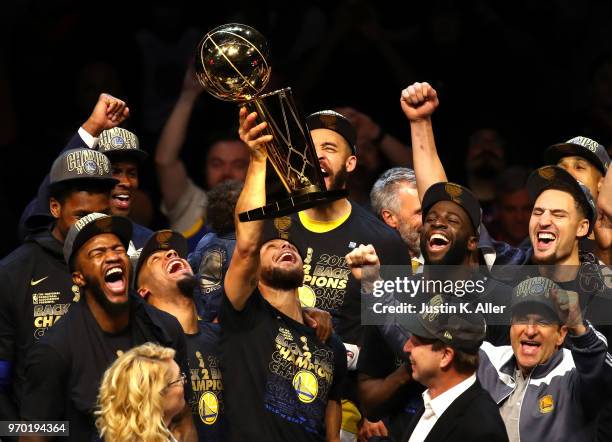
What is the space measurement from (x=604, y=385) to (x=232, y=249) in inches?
74.2

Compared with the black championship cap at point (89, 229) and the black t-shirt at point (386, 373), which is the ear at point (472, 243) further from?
the black championship cap at point (89, 229)

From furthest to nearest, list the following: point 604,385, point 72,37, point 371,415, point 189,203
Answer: point 72,37
point 189,203
point 371,415
point 604,385

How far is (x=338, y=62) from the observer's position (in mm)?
9484

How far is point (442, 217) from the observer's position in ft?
22.3

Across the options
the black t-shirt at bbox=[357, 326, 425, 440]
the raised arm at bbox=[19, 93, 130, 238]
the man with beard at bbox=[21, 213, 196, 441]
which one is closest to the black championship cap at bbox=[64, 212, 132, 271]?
the man with beard at bbox=[21, 213, 196, 441]

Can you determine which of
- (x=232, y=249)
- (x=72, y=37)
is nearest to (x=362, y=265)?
(x=232, y=249)

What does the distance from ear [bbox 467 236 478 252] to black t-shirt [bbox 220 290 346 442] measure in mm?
751

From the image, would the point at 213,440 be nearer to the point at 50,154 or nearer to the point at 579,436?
the point at 579,436

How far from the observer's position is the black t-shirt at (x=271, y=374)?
21.8ft

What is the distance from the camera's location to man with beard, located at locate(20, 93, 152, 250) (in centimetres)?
707

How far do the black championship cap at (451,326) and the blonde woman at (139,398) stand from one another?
1004 mm

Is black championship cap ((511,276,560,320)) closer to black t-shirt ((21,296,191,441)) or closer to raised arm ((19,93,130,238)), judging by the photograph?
black t-shirt ((21,296,191,441))

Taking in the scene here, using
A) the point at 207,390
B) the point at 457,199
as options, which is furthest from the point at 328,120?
the point at 207,390

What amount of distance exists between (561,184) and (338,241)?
1042 mm
